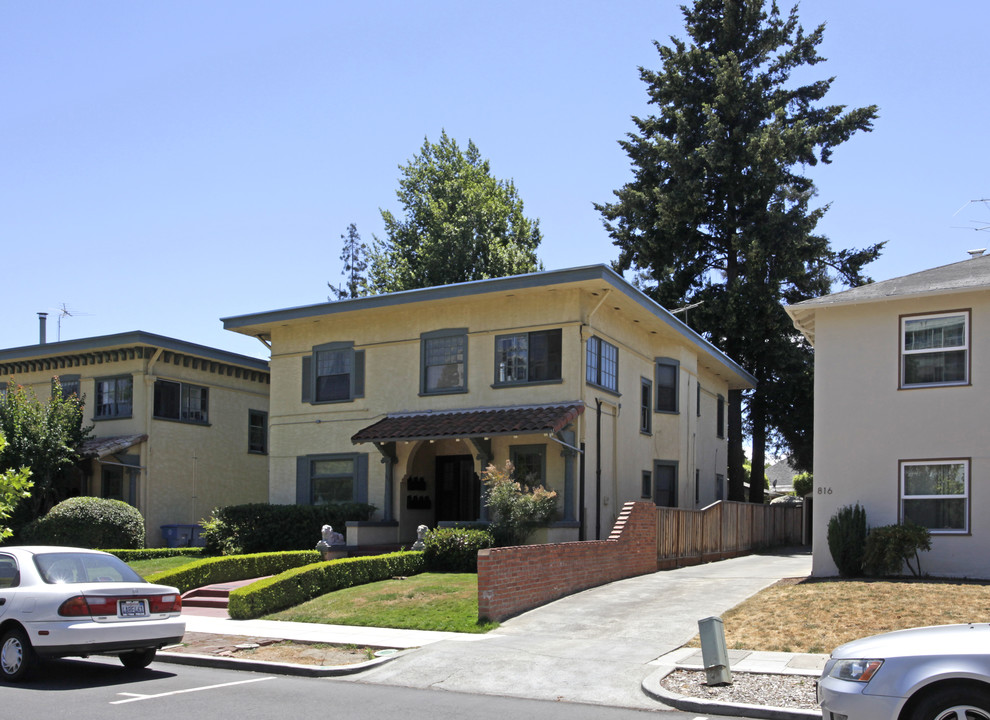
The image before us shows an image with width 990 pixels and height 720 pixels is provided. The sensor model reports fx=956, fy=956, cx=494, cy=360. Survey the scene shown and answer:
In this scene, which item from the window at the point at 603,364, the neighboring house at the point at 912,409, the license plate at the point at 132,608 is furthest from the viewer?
the window at the point at 603,364

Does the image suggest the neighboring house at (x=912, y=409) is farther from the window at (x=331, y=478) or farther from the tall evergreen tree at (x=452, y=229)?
the tall evergreen tree at (x=452, y=229)

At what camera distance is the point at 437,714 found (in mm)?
9328

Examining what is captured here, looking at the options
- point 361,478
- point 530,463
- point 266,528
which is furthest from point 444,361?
point 266,528

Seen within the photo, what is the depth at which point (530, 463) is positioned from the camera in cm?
2205

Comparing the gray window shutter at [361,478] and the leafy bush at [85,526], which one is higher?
the gray window shutter at [361,478]

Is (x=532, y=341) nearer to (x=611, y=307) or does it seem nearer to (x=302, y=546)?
(x=611, y=307)

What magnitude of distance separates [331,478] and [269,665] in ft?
43.5

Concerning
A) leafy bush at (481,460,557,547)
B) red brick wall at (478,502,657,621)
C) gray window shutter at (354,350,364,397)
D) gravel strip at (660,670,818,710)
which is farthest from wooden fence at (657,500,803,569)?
gravel strip at (660,670,818,710)

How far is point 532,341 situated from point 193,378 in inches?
505

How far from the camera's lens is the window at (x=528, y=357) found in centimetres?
2200

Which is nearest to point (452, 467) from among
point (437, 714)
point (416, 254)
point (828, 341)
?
point (828, 341)

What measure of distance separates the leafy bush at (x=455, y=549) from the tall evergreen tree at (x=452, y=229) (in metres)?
25.0

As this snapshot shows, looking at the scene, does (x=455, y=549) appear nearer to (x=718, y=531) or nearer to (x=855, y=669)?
(x=718, y=531)

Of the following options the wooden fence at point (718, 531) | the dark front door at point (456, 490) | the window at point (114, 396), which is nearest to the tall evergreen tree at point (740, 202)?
the wooden fence at point (718, 531)
